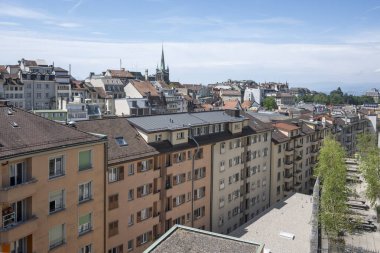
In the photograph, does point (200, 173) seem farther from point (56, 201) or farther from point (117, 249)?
point (56, 201)

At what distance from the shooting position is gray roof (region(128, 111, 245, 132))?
1580 inches

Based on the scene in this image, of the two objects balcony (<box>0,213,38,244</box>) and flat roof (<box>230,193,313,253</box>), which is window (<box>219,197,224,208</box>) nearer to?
flat roof (<box>230,193,313,253</box>)

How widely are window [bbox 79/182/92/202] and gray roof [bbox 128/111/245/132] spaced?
35.5ft

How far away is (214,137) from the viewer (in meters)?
47.7

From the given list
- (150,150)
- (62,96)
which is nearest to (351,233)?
(150,150)

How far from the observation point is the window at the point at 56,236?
85.0 feet

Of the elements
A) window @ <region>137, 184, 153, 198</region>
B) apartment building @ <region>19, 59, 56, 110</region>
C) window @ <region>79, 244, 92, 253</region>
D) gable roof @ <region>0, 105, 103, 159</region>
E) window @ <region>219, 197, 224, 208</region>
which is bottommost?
window @ <region>219, 197, 224, 208</region>

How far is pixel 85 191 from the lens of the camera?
29.0 meters

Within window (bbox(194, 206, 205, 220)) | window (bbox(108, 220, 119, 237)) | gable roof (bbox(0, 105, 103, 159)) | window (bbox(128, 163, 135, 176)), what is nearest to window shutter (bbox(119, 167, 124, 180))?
window (bbox(128, 163, 135, 176))

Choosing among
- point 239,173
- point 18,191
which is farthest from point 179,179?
point 18,191

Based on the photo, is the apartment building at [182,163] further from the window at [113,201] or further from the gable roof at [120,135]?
the window at [113,201]

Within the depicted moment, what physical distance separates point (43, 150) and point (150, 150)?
1420 centimetres

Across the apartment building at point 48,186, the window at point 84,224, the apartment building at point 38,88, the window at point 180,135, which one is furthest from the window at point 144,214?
the apartment building at point 38,88

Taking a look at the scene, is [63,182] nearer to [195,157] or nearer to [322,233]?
[195,157]
